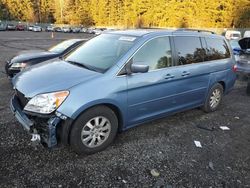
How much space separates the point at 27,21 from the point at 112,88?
7598 centimetres

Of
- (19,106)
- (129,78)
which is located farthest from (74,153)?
(129,78)

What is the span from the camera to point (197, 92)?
16.5 feet

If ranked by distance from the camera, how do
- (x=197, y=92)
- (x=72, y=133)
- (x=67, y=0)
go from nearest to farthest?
(x=72, y=133) < (x=197, y=92) < (x=67, y=0)

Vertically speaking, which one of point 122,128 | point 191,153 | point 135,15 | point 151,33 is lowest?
point 191,153

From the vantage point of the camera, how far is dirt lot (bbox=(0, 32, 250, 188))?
3113 millimetres

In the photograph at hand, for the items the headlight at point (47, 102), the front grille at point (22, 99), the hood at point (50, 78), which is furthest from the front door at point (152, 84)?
the front grille at point (22, 99)

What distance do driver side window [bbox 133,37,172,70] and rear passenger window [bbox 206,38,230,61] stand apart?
130cm

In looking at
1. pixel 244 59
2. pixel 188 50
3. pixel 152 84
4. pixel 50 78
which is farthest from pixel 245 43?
pixel 50 78

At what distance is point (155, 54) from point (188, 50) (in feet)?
3.10

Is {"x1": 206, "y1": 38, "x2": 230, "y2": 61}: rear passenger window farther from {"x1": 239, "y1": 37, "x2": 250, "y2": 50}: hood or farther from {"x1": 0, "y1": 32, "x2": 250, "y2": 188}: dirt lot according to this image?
{"x1": 239, "y1": 37, "x2": 250, "y2": 50}: hood

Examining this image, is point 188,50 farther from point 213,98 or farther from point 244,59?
point 244,59

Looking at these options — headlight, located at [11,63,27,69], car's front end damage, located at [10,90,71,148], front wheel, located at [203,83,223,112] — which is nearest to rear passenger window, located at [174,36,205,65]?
front wheel, located at [203,83,223,112]

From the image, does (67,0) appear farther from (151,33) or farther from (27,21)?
(151,33)

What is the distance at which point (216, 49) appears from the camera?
546cm
